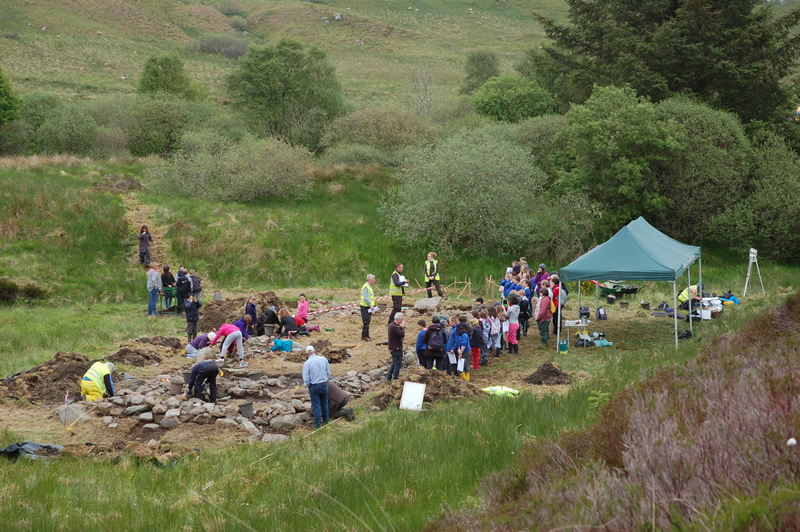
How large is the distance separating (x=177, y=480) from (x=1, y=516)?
208 centimetres

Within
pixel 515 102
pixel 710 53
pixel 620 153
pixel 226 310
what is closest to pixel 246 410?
pixel 226 310

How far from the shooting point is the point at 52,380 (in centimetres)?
1427

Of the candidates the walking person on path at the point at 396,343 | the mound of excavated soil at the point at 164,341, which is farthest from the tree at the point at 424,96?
the walking person on path at the point at 396,343

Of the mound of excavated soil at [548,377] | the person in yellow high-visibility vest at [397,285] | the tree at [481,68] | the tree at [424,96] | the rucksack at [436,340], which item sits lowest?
the mound of excavated soil at [548,377]

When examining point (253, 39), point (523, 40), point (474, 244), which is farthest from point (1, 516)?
point (523, 40)

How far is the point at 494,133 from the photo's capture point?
38406 millimetres

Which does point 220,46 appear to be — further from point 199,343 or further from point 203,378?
point 203,378

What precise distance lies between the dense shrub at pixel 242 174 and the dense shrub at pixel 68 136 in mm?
15513

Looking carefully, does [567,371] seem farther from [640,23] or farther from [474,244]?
[640,23]

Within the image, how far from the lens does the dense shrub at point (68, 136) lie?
49.9 m

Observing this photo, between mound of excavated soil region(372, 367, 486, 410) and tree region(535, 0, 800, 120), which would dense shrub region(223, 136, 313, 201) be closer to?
tree region(535, 0, 800, 120)

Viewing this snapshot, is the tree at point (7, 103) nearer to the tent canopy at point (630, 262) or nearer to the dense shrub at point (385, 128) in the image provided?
the dense shrub at point (385, 128)

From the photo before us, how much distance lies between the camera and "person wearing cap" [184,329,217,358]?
16812 mm

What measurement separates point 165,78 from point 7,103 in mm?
13191
